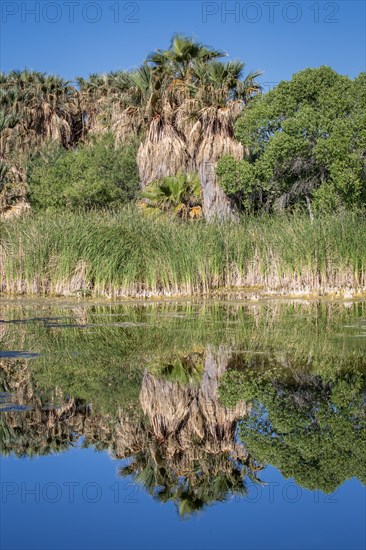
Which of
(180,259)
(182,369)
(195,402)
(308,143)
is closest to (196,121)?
(308,143)

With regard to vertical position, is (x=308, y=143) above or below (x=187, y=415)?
above

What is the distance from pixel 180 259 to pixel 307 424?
45.1ft

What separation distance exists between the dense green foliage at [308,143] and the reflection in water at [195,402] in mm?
12131

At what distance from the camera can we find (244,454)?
6734mm

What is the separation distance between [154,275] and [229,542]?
1614cm

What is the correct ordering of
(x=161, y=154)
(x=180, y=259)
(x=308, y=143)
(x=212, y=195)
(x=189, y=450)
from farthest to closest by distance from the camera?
(x=161, y=154) < (x=212, y=195) < (x=308, y=143) < (x=180, y=259) < (x=189, y=450)

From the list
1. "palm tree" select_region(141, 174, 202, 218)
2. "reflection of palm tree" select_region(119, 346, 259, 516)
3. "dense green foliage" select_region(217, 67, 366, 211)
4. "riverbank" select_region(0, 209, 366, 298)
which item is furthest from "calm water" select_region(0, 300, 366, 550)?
"palm tree" select_region(141, 174, 202, 218)

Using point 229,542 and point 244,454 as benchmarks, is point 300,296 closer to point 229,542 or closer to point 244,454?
point 244,454

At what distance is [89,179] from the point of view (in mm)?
33656

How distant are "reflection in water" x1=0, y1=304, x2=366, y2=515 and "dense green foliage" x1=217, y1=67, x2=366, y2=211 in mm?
12131

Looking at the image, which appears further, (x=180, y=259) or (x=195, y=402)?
(x=180, y=259)

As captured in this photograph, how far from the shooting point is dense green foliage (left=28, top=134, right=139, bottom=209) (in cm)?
3353

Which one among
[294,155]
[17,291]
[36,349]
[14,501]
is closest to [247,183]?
[294,155]

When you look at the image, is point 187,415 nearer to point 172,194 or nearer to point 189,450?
point 189,450
